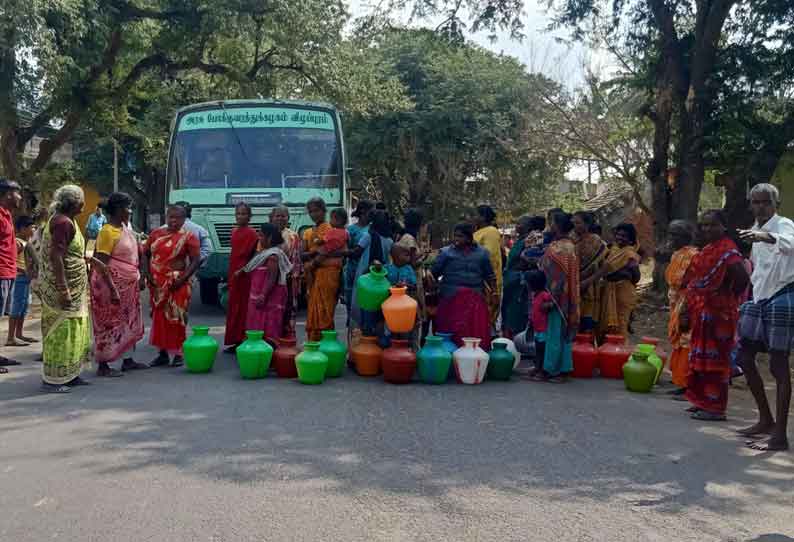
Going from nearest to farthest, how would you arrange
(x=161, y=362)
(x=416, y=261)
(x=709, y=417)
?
(x=709, y=417) → (x=416, y=261) → (x=161, y=362)

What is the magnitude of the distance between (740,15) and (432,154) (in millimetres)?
15237

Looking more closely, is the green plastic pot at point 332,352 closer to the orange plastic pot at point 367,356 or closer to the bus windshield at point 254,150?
the orange plastic pot at point 367,356

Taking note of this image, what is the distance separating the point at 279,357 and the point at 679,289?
359 cm

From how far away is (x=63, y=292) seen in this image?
22.3ft

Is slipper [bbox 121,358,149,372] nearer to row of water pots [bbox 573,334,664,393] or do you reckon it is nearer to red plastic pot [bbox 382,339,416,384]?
red plastic pot [bbox 382,339,416,384]

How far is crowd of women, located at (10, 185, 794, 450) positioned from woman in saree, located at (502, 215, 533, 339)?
0.7 inches

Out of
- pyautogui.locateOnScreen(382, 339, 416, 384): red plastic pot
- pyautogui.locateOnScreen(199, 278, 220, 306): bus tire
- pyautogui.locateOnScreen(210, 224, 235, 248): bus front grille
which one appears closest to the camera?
pyautogui.locateOnScreen(382, 339, 416, 384): red plastic pot

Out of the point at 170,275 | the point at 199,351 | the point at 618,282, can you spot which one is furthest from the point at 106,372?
the point at 618,282

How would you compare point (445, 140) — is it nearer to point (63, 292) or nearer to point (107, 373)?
point (107, 373)

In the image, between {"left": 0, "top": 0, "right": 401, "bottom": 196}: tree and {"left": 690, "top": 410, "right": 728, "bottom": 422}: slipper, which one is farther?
{"left": 0, "top": 0, "right": 401, "bottom": 196}: tree

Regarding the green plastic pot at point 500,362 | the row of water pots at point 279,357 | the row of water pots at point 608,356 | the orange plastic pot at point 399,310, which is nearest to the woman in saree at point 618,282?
the row of water pots at point 608,356

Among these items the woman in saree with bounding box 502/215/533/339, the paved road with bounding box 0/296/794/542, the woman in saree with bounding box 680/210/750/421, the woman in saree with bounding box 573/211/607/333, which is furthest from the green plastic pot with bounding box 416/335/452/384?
the woman in saree with bounding box 680/210/750/421

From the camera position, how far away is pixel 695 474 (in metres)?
5.07

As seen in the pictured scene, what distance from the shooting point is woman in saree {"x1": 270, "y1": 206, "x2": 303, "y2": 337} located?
8.52 meters
